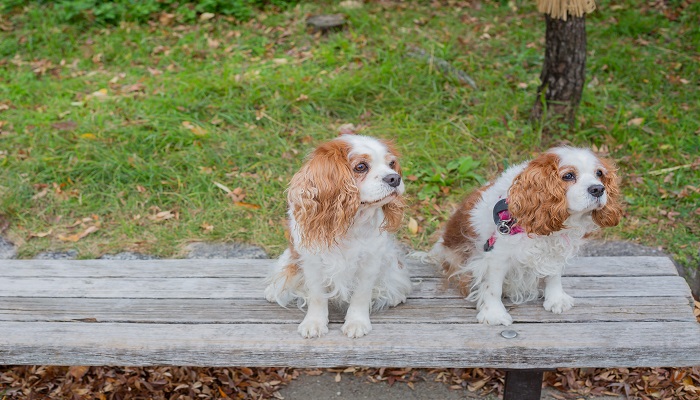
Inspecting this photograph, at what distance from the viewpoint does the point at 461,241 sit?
3.49 m

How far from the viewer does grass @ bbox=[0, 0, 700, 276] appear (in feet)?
16.3

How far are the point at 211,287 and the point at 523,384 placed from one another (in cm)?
170

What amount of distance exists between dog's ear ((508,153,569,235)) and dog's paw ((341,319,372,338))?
87 centimetres

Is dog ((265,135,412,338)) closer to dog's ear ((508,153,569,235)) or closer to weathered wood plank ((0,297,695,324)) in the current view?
weathered wood plank ((0,297,695,324))

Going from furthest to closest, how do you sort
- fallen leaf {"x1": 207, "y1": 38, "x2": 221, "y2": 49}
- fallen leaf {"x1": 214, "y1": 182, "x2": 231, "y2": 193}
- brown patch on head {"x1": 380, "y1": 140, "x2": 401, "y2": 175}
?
fallen leaf {"x1": 207, "y1": 38, "x2": 221, "y2": 49}
fallen leaf {"x1": 214, "y1": 182, "x2": 231, "y2": 193}
brown patch on head {"x1": 380, "y1": 140, "x2": 401, "y2": 175}

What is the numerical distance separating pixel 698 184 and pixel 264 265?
3.53 metres

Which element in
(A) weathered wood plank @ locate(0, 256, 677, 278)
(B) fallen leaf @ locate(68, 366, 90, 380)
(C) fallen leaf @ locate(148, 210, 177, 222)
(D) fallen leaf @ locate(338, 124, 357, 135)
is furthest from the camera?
(D) fallen leaf @ locate(338, 124, 357, 135)

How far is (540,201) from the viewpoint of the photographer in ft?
9.36

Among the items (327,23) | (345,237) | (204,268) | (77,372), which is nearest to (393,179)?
(345,237)

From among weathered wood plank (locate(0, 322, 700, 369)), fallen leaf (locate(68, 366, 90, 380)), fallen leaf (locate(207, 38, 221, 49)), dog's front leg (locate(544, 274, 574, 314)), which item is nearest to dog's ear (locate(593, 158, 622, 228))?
dog's front leg (locate(544, 274, 574, 314))

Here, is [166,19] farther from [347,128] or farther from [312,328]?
[312,328]

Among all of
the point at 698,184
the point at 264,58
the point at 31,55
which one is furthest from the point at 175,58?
the point at 698,184

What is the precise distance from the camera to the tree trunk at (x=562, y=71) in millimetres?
5215

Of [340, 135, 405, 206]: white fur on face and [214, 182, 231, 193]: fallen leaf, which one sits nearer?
[340, 135, 405, 206]: white fur on face
